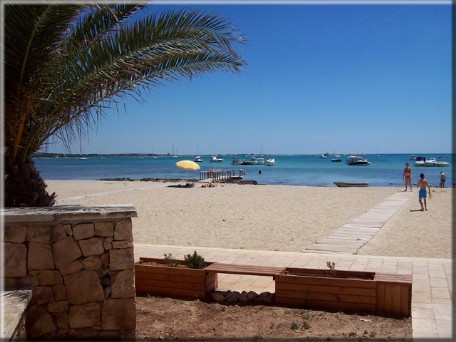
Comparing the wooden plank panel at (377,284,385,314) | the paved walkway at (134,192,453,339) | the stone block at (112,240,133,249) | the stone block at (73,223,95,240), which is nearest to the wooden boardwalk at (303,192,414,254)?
the paved walkway at (134,192,453,339)

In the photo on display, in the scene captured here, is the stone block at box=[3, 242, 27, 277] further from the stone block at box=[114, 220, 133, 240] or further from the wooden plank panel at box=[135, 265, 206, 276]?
the wooden plank panel at box=[135, 265, 206, 276]

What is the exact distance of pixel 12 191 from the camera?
4.94m

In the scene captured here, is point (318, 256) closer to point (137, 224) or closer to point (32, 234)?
point (32, 234)

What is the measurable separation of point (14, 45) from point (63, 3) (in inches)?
24.8

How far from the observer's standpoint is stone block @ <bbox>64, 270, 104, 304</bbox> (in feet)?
14.0

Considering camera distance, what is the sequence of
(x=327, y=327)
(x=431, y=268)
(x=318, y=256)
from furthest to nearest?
1. (x=318, y=256)
2. (x=431, y=268)
3. (x=327, y=327)

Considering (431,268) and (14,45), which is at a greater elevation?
(14,45)

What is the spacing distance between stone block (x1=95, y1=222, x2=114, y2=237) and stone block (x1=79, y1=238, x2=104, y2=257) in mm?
63

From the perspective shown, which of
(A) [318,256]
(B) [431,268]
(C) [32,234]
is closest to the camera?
(C) [32,234]

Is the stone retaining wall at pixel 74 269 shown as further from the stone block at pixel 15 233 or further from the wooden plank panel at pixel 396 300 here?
the wooden plank panel at pixel 396 300

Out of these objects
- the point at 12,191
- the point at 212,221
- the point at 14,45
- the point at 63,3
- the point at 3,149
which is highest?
the point at 63,3

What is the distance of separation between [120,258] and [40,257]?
694 millimetres

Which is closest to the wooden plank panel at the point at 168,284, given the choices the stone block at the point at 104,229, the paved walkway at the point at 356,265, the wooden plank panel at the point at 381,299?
the paved walkway at the point at 356,265

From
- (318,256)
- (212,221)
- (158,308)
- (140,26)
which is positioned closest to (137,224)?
(212,221)
